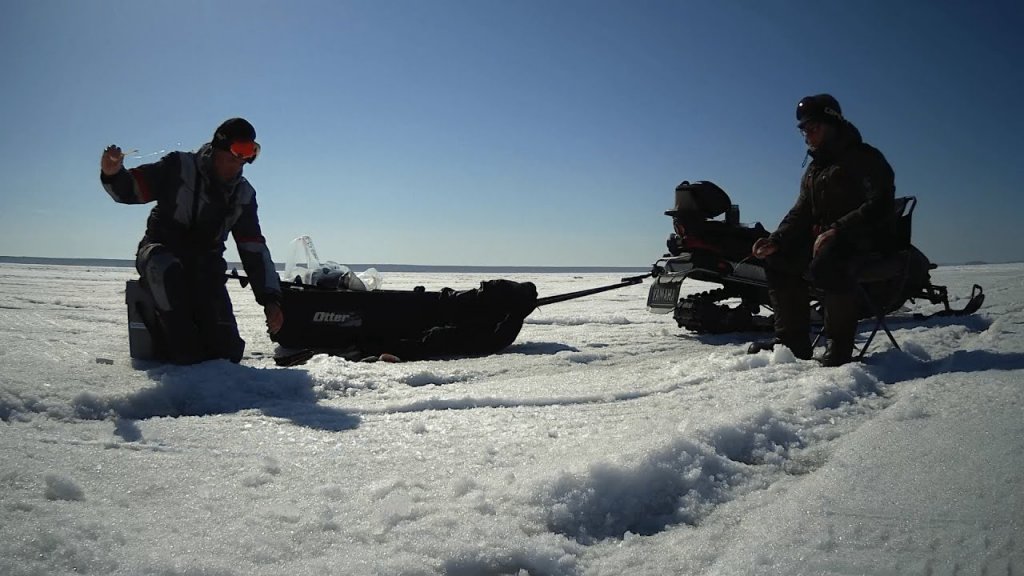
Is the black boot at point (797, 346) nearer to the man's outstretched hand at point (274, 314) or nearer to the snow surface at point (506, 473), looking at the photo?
the snow surface at point (506, 473)

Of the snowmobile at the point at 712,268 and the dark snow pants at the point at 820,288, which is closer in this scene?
the dark snow pants at the point at 820,288

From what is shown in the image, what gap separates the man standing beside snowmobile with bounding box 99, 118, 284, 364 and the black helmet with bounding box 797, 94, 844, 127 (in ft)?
10.1

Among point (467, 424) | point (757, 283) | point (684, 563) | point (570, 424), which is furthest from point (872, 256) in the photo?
point (684, 563)

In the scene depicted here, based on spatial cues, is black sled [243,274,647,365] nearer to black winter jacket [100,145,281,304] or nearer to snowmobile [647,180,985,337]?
black winter jacket [100,145,281,304]

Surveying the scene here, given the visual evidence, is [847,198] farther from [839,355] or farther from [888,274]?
[839,355]

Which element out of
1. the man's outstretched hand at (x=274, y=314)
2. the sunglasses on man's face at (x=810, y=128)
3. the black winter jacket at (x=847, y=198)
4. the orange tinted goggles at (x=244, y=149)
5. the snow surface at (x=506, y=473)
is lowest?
the snow surface at (x=506, y=473)

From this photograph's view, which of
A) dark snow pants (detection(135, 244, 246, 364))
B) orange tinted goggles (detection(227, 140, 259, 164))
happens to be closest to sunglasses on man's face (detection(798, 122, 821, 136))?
orange tinted goggles (detection(227, 140, 259, 164))

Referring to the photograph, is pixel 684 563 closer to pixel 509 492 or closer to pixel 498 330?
pixel 509 492

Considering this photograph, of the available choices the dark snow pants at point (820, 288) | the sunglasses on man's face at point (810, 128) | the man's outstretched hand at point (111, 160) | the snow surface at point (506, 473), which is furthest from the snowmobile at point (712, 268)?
the man's outstretched hand at point (111, 160)

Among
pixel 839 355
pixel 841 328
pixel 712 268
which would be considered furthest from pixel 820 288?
pixel 712 268

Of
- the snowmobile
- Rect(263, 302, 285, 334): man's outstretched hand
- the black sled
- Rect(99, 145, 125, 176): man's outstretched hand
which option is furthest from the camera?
the snowmobile

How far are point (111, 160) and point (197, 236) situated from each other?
0.56 metres

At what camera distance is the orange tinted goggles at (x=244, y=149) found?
10.1ft

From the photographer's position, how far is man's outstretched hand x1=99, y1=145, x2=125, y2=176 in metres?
2.84
